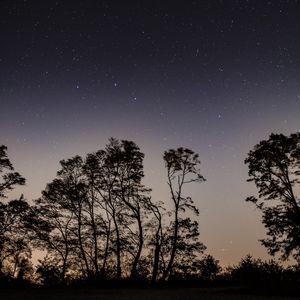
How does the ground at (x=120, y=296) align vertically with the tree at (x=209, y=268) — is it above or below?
below

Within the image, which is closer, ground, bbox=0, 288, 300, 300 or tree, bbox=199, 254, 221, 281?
ground, bbox=0, 288, 300, 300

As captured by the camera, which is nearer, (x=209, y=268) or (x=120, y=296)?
(x=120, y=296)

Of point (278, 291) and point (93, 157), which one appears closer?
point (278, 291)

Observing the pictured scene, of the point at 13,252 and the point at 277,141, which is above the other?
the point at 277,141

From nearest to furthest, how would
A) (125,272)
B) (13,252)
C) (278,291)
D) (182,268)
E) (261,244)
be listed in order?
1. (278,291)
2. (261,244)
3. (13,252)
4. (182,268)
5. (125,272)

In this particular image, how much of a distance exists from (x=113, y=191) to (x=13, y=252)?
8.47 meters

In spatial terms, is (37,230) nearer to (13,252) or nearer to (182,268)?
(13,252)

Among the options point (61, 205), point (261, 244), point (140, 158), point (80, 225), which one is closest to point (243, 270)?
point (261, 244)

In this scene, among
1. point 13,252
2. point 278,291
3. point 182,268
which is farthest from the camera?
point 182,268

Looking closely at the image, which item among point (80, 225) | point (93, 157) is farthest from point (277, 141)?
point (80, 225)

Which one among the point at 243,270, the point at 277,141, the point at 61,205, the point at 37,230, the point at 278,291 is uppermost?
the point at 277,141

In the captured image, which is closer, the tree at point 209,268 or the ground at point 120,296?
the ground at point 120,296

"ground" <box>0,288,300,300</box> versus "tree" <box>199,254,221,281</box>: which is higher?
"tree" <box>199,254,221,281</box>

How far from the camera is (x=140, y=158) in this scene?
2858 centimetres
